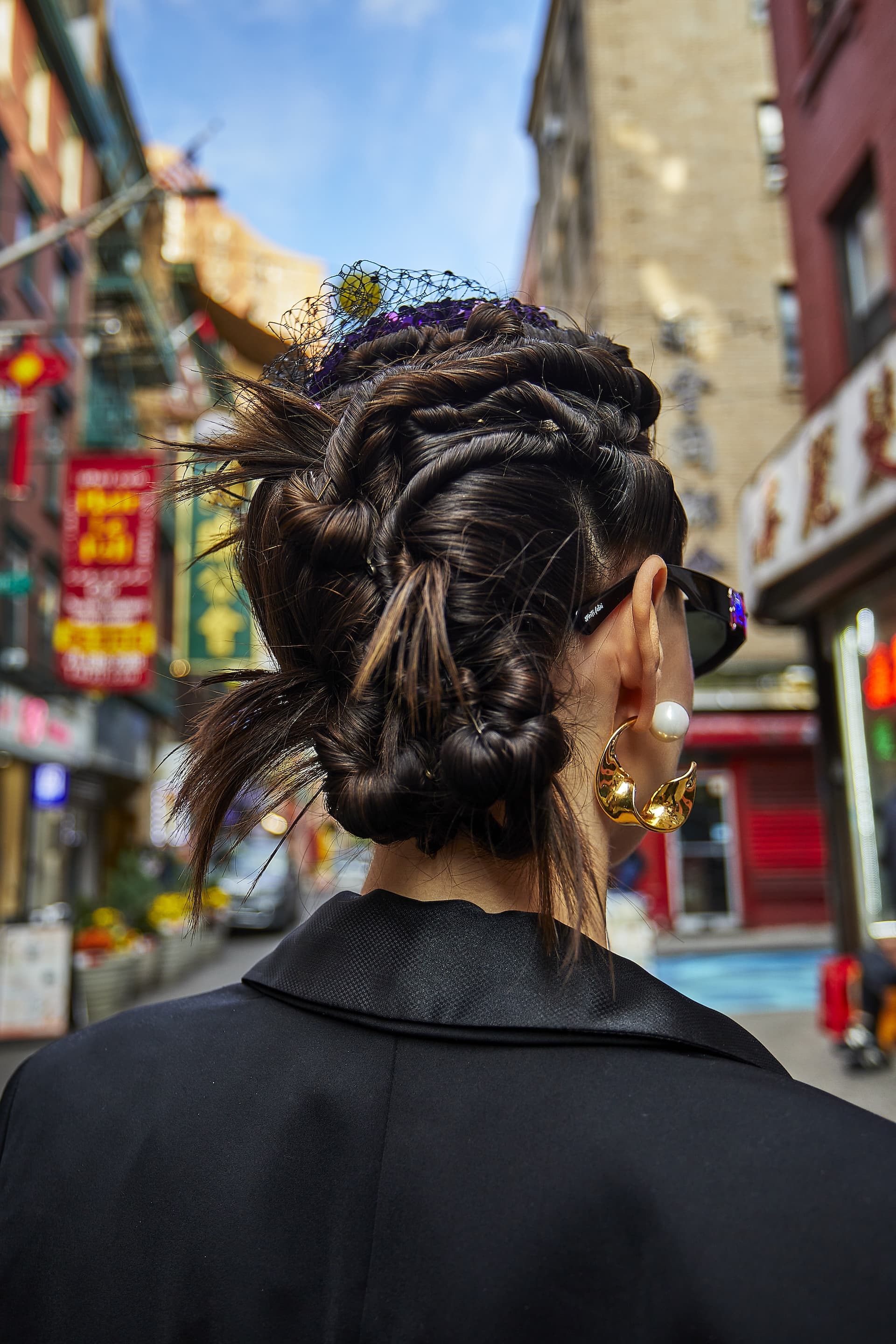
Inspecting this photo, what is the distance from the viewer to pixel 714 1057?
84cm

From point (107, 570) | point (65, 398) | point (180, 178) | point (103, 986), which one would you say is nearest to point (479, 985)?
point (103, 986)

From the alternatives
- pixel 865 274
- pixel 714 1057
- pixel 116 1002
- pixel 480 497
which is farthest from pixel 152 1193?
pixel 865 274

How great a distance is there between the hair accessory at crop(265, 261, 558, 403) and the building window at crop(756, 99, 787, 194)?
19.7 meters

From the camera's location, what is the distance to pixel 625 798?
1068 millimetres

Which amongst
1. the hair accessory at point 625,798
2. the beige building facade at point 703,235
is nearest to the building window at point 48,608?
the beige building facade at point 703,235

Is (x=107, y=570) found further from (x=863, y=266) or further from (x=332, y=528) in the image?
(x=332, y=528)

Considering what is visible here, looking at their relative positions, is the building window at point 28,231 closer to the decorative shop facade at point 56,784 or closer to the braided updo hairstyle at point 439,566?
the decorative shop facade at point 56,784

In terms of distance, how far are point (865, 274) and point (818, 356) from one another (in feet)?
2.68

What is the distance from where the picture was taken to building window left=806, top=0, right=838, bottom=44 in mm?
8836

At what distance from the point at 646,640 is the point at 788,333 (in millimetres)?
19204

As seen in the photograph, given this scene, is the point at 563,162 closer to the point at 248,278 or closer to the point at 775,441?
the point at 775,441

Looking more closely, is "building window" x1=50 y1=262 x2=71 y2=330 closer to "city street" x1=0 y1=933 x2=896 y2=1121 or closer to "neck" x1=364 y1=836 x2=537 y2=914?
"city street" x1=0 y1=933 x2=896 y2=1121

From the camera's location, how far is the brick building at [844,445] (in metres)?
7.41

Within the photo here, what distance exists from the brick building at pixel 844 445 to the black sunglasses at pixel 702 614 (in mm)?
5918
